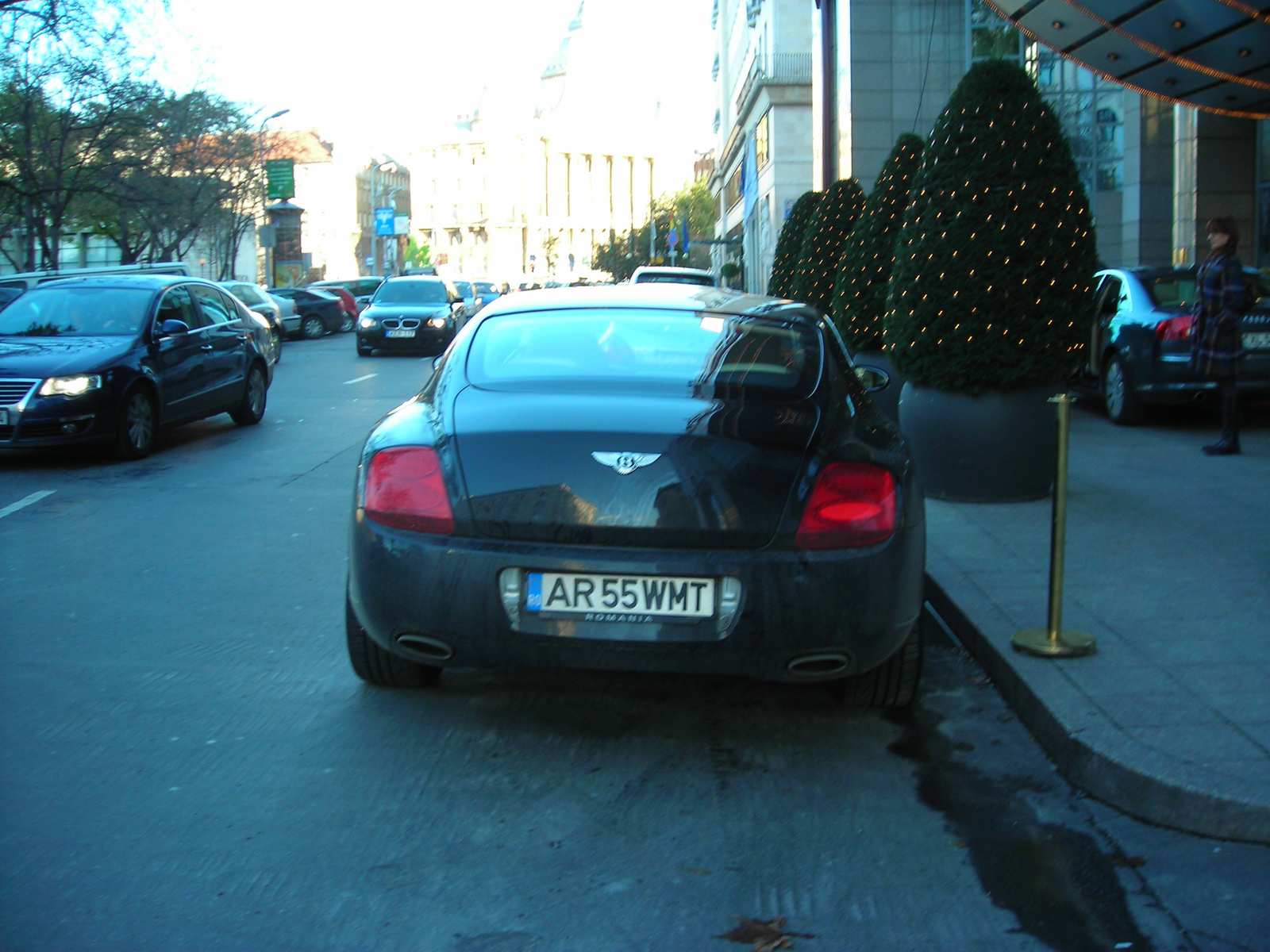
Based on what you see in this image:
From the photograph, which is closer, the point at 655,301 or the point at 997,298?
the point at 655,301

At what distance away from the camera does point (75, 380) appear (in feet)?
34.9

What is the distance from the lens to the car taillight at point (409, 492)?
3.98 m

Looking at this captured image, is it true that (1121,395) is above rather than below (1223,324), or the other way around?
below

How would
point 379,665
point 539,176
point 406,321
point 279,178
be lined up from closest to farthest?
point 379,665 → point 406,321 → point 279,178 → point 539,176

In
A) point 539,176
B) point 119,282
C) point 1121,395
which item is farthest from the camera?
point 539,176

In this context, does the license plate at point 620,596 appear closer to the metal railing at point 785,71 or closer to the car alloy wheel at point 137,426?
the car alloy wheel at point 137,426

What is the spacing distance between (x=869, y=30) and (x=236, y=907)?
32296 millimetres

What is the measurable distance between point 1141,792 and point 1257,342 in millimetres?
8892

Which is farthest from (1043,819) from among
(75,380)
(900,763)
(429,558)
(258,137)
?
(258,137)

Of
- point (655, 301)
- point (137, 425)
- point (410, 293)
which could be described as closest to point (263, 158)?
point (410, 293)

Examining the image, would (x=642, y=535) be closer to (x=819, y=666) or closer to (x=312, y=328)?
(x=819, y=666)

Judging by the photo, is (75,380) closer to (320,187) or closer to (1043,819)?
(1043,819)

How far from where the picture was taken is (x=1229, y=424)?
10.2m

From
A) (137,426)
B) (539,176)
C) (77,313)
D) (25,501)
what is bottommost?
A: (25,501)
